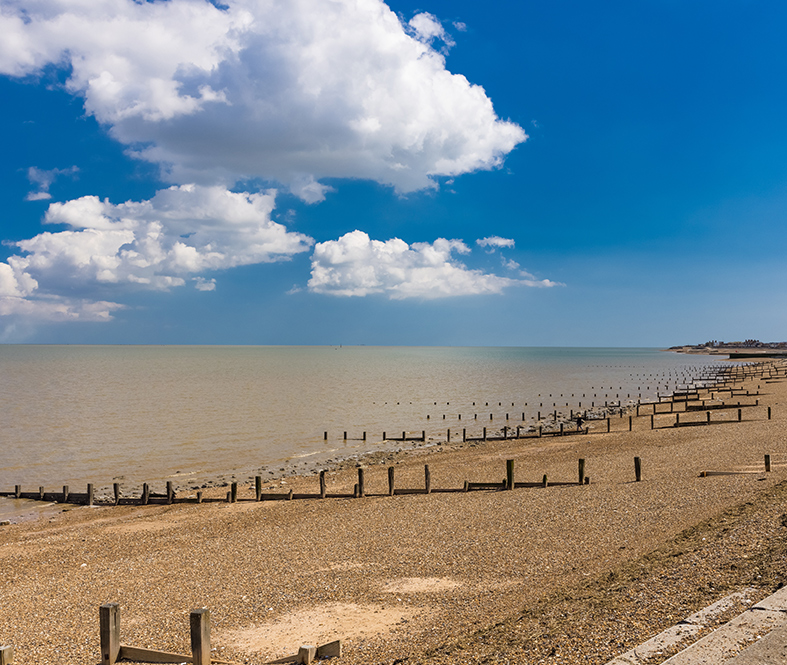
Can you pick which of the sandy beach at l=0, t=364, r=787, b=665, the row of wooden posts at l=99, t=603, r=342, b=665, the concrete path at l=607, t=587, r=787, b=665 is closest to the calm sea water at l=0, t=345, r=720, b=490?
the sandy beach at l=0, t=364, r=787, b=665

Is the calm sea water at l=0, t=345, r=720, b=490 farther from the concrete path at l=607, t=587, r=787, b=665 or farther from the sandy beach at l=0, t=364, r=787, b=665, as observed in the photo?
the concrete path at l=607, t=587, r=787, b=665

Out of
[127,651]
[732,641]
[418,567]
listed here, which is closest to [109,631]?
[127,651]

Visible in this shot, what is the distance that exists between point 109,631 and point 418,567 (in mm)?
7470

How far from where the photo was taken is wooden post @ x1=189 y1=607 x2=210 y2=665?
792 centimetres

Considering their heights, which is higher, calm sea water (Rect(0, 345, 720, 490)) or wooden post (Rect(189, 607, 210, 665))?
wooden post (Rect(189, 607, 210, 665))

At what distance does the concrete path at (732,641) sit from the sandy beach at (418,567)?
524 millimetres

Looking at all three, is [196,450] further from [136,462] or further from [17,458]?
[17,458]

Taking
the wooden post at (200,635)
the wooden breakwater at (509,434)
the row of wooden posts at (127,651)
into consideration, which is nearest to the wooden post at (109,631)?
the row of wooden posts at (127,651)

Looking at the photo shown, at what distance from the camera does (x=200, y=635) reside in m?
7.98

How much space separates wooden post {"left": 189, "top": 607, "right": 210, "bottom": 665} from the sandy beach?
55.2 inches

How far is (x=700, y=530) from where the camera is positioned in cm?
1332

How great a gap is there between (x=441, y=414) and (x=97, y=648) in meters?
48.9

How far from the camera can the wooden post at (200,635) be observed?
26.0 feet

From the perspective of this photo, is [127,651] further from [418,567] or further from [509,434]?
[509,434]
